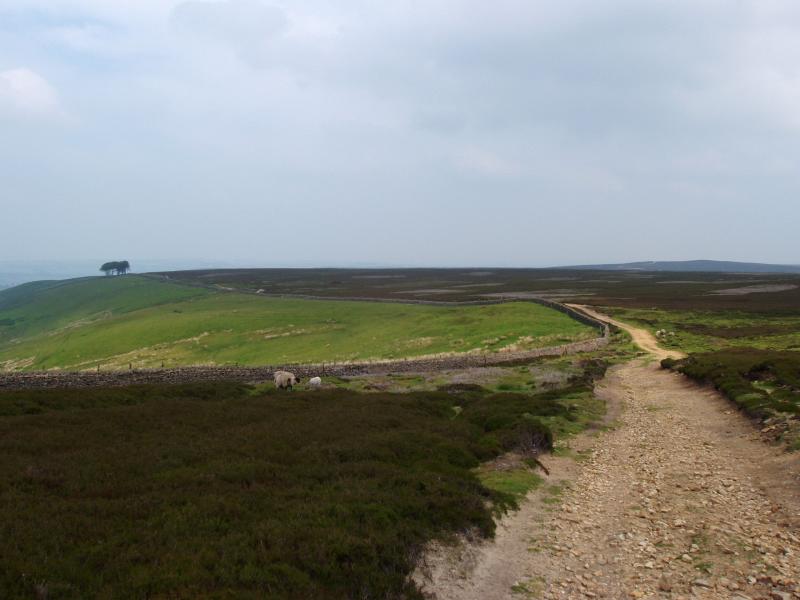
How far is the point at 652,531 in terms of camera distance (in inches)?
523

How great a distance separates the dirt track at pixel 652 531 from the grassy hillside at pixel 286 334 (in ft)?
146

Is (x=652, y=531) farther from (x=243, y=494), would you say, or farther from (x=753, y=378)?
(x=753, y=378)

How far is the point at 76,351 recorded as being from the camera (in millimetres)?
89375

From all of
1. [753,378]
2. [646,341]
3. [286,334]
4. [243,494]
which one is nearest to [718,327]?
[646,341]

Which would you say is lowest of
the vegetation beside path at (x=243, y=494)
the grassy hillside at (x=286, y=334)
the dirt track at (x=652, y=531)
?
the grassy hillside at (x=286, y=334)

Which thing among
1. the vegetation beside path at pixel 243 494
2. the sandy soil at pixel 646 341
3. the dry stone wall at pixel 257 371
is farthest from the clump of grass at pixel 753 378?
the dry stone wall at pixel 257 371

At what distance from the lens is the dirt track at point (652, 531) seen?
1061 cm

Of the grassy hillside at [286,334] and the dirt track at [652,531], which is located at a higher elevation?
the dirt track at [652,531]

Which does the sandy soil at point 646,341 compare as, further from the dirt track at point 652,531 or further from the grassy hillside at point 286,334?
the dirt track at point 652,531

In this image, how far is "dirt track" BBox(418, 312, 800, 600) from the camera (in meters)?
10.6

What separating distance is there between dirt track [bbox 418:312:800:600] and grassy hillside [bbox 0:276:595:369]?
44601 millimetres

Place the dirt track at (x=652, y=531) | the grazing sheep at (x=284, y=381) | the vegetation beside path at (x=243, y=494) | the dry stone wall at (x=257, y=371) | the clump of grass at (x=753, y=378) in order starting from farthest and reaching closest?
the dry stone wall at (x=257, y=371) < the grazing sheep at (x=284, y=381) < the clump of grass at (x=753, y=378) < the dirt track at (x=652, y=531) < the vegetation beside path at (x=243, y=494)

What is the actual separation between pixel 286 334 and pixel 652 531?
81.0 metres

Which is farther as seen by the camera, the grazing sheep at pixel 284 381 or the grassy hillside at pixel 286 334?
the grassy hillside at pixel 286 334
